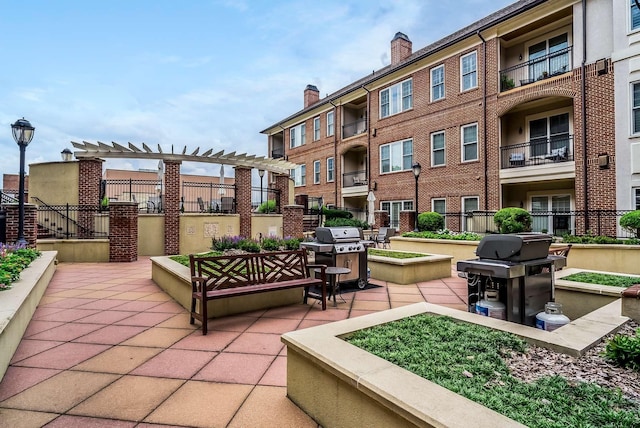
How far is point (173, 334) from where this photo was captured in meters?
4.19

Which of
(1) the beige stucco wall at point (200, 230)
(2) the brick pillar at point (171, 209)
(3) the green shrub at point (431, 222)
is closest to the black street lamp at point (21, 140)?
(2) the brick pillar at point (171, 209)

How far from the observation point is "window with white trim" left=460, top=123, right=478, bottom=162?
15523mm

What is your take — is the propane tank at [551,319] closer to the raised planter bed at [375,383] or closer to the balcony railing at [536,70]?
the raised planter bed at [375,383]

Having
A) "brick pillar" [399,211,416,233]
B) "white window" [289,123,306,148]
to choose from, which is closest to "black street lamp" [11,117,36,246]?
"brick pillar" [399,211,416,233]

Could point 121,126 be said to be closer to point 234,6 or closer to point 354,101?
point 354,101

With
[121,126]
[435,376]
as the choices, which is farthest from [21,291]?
[121,126]

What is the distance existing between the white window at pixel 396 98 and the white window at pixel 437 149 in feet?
8.26

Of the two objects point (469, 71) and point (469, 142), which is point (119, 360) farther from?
point (469, 71)

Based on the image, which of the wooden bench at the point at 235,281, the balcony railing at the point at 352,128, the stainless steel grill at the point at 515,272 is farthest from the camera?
the balcony railing at the point at 352,128

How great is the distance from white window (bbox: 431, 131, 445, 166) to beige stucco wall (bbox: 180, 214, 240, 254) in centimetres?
1076

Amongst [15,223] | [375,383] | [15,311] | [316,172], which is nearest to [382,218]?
[316,172]

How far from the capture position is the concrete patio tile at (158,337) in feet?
12.8

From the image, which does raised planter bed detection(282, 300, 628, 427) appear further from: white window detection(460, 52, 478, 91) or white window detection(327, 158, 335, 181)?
white window detection(327, 158, 335, 181)

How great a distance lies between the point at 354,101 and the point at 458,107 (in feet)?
26.8
